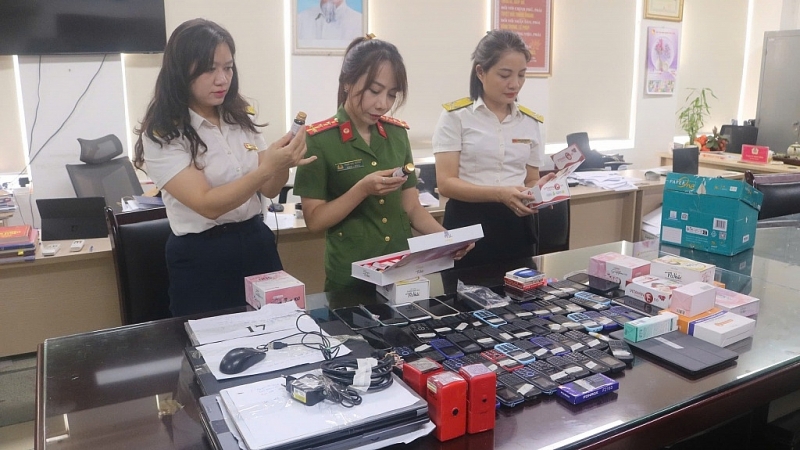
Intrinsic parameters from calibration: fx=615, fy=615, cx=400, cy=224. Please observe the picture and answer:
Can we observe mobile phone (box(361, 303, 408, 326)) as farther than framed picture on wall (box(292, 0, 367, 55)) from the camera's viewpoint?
No

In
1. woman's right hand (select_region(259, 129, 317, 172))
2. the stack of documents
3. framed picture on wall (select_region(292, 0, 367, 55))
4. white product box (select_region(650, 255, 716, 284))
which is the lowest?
the stack of documents

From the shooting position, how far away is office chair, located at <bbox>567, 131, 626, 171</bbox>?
4677mm

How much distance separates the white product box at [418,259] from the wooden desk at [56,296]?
1242mm

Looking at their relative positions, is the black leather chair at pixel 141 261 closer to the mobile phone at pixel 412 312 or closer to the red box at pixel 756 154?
the mobile phone at pixel 412 312

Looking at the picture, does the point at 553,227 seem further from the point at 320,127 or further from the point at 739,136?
the point at 739,136

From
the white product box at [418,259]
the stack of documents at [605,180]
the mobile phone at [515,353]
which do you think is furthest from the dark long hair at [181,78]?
the stack of documents at [605,180]

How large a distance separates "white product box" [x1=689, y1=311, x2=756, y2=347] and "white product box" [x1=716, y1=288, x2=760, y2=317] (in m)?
0.07

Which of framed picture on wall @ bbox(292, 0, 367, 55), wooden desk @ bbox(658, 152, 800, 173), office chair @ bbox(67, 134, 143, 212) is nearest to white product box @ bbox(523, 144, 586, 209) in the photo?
office chair @ bbox(67, 134, 143, 212)

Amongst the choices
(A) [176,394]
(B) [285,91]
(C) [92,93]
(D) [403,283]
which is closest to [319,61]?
(B) [285,91]

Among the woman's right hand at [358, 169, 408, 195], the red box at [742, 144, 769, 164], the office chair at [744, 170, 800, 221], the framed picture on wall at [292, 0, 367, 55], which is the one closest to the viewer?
the woman's right hand at [358, 169, 408, 195]

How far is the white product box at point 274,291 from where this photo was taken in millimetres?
1386

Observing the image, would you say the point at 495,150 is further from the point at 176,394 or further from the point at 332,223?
the point at 176,394

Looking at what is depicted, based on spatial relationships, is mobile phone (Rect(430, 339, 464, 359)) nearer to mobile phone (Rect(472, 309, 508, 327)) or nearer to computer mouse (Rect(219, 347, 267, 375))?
mobile phone (Rect(472, 309, 508, 327))

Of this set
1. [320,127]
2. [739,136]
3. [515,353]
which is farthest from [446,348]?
[739,136]
